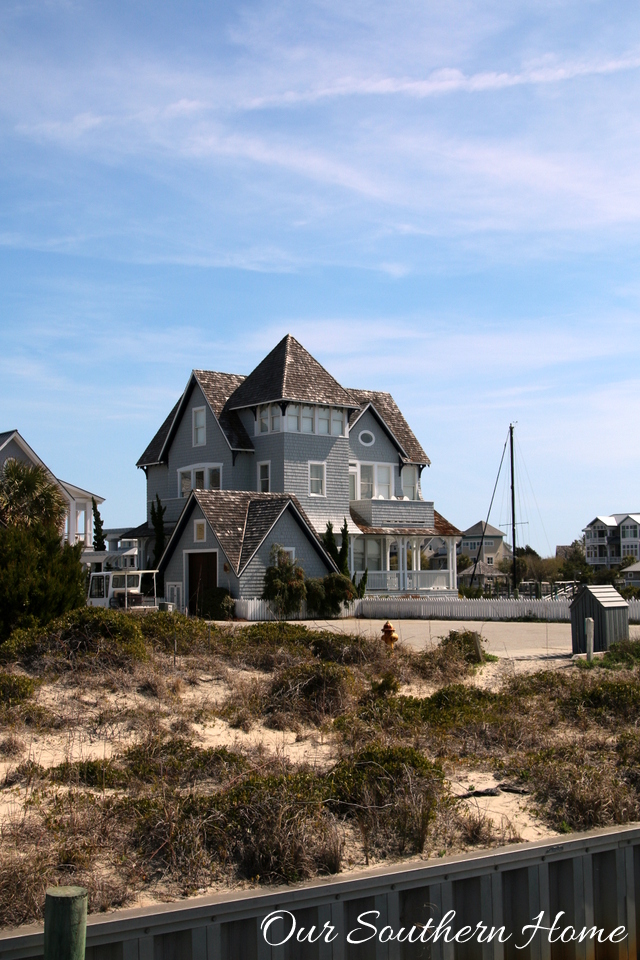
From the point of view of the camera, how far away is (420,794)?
1035 centimetres

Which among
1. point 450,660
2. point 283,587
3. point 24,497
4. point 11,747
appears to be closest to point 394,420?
point 283,587

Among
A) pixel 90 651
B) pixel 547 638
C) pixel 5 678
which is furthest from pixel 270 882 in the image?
pixel 547 638

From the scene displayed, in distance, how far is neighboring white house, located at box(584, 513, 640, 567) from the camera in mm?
141125

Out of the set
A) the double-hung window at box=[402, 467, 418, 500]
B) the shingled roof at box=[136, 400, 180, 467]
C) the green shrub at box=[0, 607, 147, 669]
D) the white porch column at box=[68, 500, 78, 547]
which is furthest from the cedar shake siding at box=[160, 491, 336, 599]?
the green shrub at box=[0, 607, 147, 669]

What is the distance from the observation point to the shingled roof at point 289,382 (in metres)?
48.7

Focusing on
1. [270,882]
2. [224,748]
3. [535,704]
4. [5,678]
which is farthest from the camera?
[535,704]

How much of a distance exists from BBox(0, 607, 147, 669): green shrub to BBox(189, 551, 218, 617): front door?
21521mm

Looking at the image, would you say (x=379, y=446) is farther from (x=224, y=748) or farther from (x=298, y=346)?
(x=224, y=748)

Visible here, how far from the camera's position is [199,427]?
52406mm

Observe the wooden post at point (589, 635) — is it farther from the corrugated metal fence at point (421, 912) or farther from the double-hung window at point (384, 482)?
the double-hung window at point (384, 482)

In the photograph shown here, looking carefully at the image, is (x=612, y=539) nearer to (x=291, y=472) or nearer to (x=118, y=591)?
(x=291, y=472)

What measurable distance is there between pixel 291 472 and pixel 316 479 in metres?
1.96

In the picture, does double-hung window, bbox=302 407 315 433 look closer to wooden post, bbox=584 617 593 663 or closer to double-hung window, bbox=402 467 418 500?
double-hung window, bbox=402 467 418 500

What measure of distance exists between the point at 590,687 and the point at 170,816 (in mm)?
10216
